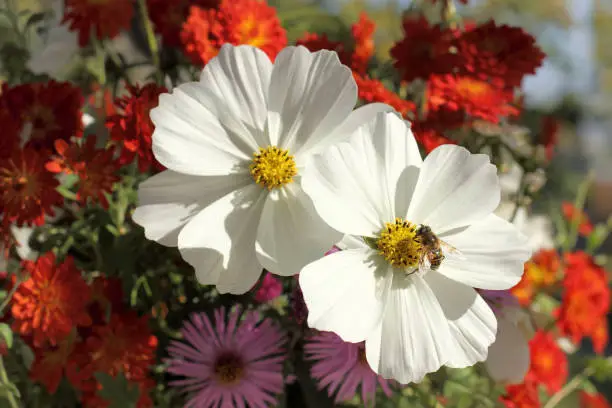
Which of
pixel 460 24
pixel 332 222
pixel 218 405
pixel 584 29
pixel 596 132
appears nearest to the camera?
pixel 332 222

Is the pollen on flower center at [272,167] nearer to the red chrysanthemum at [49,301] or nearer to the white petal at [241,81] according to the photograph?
the white petal at [241,81]

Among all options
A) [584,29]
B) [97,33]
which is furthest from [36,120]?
[584,29]

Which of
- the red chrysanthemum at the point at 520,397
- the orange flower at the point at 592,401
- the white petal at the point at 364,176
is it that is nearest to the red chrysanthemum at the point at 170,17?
the white petal at the point at 364,176

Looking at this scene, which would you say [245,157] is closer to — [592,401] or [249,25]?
[249,25]

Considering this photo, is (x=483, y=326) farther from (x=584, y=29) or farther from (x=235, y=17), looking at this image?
(x=584, y=29)

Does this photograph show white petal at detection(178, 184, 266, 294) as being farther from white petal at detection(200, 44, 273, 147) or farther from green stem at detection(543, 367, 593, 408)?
green stem at detection(543, 367, 593, 408)

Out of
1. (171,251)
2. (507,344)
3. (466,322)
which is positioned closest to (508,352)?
(507,344)
